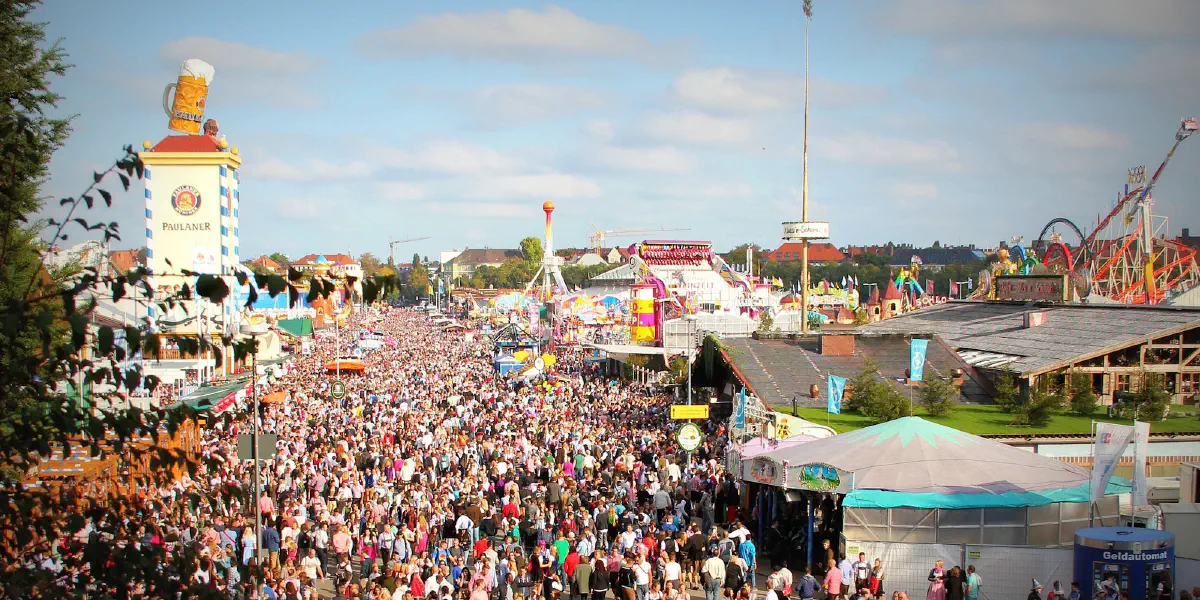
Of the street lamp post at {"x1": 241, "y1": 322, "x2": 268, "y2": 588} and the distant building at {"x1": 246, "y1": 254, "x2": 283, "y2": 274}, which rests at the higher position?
the distant building at {"x1": 246, "y1": 254, "x2": 283, "y2": 274}

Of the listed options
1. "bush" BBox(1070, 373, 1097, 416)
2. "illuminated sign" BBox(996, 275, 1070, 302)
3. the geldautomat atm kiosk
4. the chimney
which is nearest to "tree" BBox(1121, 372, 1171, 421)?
"bush" BBox(1070, 373, 1097, 416)

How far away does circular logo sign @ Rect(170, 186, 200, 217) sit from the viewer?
46344 mm

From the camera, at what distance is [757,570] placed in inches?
651

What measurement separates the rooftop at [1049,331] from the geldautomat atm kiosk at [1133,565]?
12.7 metres

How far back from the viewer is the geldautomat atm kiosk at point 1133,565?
39.2 feet

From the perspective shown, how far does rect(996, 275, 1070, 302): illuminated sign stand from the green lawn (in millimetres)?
11555

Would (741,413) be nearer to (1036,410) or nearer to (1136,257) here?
(1036,410)

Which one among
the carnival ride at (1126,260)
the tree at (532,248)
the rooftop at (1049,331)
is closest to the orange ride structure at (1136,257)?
the carnival ride at (1126,260)

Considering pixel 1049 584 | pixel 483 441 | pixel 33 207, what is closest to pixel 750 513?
pixel 1049 584

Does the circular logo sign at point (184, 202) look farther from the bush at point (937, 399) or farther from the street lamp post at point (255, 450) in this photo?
the bush at point (937, 399)

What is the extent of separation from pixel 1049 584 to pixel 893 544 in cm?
197

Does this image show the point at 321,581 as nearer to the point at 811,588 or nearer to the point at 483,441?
the point at 811,588

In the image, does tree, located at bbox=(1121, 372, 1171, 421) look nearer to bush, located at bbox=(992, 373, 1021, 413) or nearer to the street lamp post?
bush, located at bbox=(992, 373, 1021, 413)

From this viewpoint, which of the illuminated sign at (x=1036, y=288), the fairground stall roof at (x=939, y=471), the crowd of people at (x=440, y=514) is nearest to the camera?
the crowd of people at (x=440, y=514)
